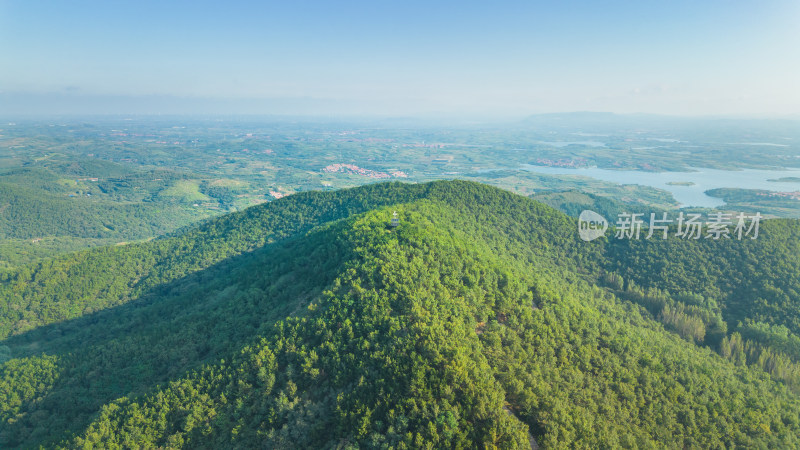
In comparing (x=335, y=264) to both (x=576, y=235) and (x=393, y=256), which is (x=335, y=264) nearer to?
(x=393, y=256)

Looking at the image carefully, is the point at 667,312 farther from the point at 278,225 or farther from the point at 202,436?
the point at 278,225

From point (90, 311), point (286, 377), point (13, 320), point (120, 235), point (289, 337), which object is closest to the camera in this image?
point (286, 377)

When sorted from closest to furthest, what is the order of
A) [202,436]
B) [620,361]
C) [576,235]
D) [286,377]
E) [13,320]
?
[202,436], [286,377], [620,361], [13,320], [576,235]

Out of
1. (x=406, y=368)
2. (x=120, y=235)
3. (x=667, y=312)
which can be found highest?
(x=406, y=368)

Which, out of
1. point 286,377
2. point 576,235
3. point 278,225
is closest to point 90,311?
point 278,225

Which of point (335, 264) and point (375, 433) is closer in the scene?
point (375, 433)

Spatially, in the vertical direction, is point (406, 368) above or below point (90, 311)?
above
